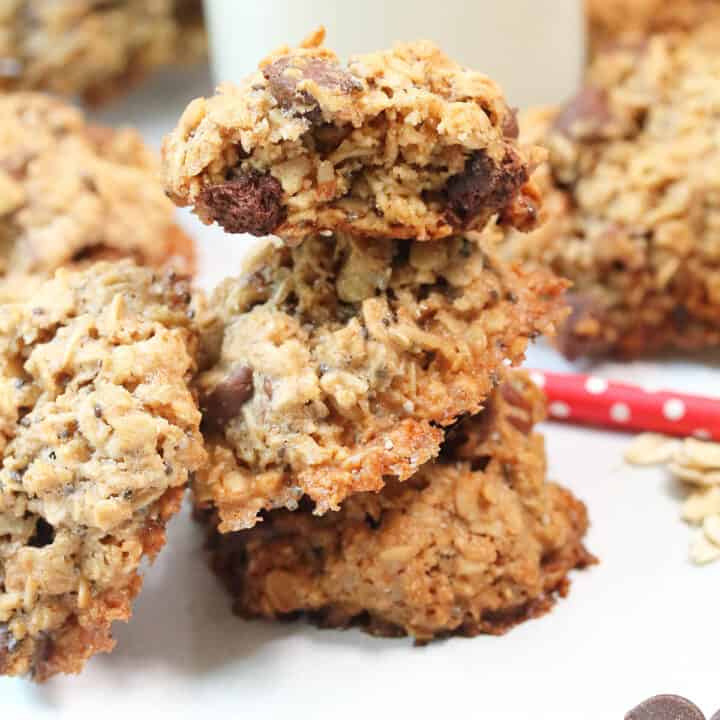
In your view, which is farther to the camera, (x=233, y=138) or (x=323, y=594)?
(x=323, y=594)

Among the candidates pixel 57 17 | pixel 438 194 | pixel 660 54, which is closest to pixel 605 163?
pixel 660 54

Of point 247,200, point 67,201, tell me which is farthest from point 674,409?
point 67,201

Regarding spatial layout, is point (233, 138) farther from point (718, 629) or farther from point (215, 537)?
point (718, 629)

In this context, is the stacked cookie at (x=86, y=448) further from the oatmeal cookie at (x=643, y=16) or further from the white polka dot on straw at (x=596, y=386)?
the oatmeal cookie at (x=643, y=16)

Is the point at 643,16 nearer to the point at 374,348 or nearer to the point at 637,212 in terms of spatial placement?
the point at 637,212

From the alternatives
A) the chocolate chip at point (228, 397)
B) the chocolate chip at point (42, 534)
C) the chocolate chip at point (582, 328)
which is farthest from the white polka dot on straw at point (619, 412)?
the chocolate chip at point (42, 534)
